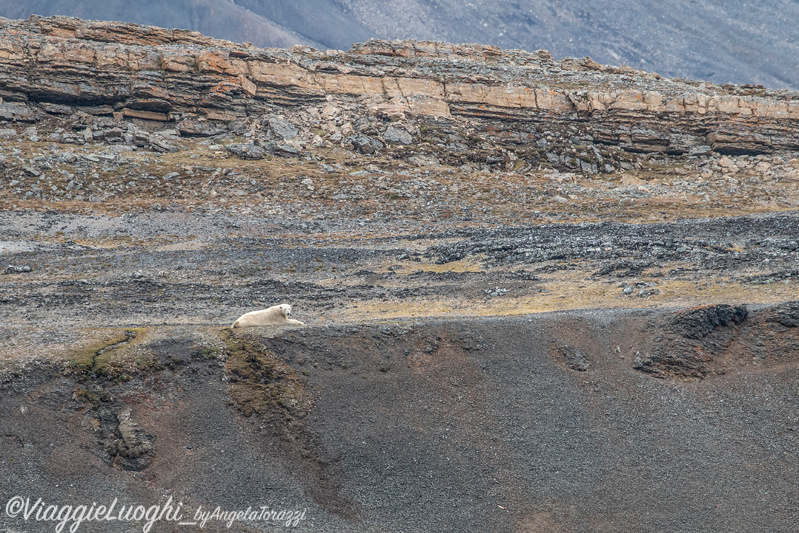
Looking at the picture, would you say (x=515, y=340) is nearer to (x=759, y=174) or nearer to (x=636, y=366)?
(x=636, y=366)

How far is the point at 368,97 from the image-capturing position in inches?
2235

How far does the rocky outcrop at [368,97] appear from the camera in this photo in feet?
167

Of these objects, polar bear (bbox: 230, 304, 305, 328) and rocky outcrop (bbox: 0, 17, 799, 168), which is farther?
rocky outcrop (bbox: 0, 17, 799, 168)

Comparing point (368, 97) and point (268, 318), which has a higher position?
point (368, 97)

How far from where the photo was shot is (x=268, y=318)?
52.0 ft

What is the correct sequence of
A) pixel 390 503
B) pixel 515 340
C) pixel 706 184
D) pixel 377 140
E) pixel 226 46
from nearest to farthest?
pixel 390 503 < pixel 515 340 < pixel 706 184 < pixel 377 140 < pixel 226 46

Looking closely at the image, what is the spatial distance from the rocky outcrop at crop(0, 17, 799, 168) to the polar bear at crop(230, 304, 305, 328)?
36.4 m

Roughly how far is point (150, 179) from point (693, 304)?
38.1 meters

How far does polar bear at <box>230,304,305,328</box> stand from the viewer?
50.3 ft

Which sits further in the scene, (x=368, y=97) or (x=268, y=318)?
(x=368, y=97)

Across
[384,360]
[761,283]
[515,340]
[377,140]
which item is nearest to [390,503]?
[384,360]

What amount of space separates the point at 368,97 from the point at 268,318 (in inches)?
1774

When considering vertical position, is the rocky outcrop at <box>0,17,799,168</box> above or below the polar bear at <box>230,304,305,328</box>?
above

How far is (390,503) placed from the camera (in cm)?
1088
